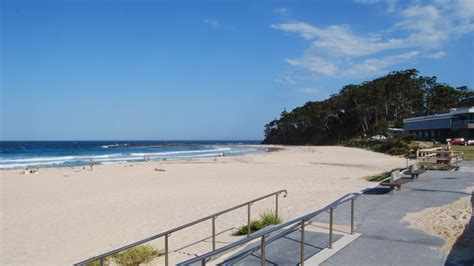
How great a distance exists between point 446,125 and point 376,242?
5535 cm

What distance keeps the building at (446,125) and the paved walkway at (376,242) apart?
1904 inches

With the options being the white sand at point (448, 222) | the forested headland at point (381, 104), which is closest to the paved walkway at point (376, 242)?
the white sand at point (448, 222)

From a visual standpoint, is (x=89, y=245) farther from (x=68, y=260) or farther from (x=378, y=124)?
(x=378, y=124)

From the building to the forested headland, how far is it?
7.87 m

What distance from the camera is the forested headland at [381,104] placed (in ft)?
255

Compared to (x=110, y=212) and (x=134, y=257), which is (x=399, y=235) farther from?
(x=110, y=212)

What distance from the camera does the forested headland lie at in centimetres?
7762

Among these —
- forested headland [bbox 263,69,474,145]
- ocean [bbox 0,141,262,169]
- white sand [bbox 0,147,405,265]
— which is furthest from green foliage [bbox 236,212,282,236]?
forested headland [bbox 263,69,474,145]

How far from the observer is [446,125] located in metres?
55.2

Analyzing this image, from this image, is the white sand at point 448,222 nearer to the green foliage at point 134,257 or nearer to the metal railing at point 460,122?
the green foliage at point 134,257

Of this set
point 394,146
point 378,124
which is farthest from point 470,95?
point 394,146

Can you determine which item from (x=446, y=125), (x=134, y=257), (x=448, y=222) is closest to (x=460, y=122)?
(x=446, y=125)

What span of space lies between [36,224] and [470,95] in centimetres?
9057

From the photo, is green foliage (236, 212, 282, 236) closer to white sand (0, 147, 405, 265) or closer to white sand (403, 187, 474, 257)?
white sand (0, 147, 405, 265)
